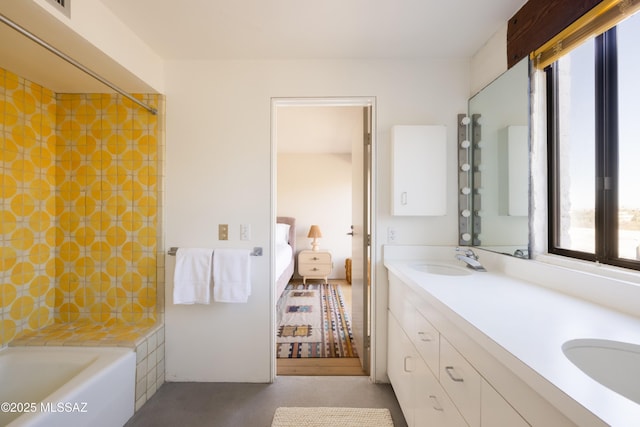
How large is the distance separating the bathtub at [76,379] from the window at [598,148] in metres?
2.39

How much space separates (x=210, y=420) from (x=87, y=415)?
61cm

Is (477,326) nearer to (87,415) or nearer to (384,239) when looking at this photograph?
(384,239)

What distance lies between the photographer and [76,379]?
4.20 ft

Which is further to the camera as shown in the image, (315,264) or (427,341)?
(315,264)

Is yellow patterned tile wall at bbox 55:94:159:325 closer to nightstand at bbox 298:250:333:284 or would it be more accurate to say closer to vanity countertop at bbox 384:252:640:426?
vanity countertop at bbox 384:252:640:426

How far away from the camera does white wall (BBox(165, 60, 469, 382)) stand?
188cm

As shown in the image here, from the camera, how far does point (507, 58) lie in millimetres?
1553

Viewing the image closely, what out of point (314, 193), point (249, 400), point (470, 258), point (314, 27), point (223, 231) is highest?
point (314, 27)

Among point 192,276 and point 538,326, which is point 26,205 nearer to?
point 192,276

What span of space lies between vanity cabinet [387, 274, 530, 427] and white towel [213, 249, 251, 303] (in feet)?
3.21

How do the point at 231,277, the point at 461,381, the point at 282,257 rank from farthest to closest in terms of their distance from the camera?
the point at 282,257 < the point at 231,277 < the point at 461,381

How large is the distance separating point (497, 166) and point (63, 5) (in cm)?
232

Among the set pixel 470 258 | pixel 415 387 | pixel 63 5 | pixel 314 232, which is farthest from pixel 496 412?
pixel 314 232

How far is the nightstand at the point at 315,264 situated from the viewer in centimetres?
434
